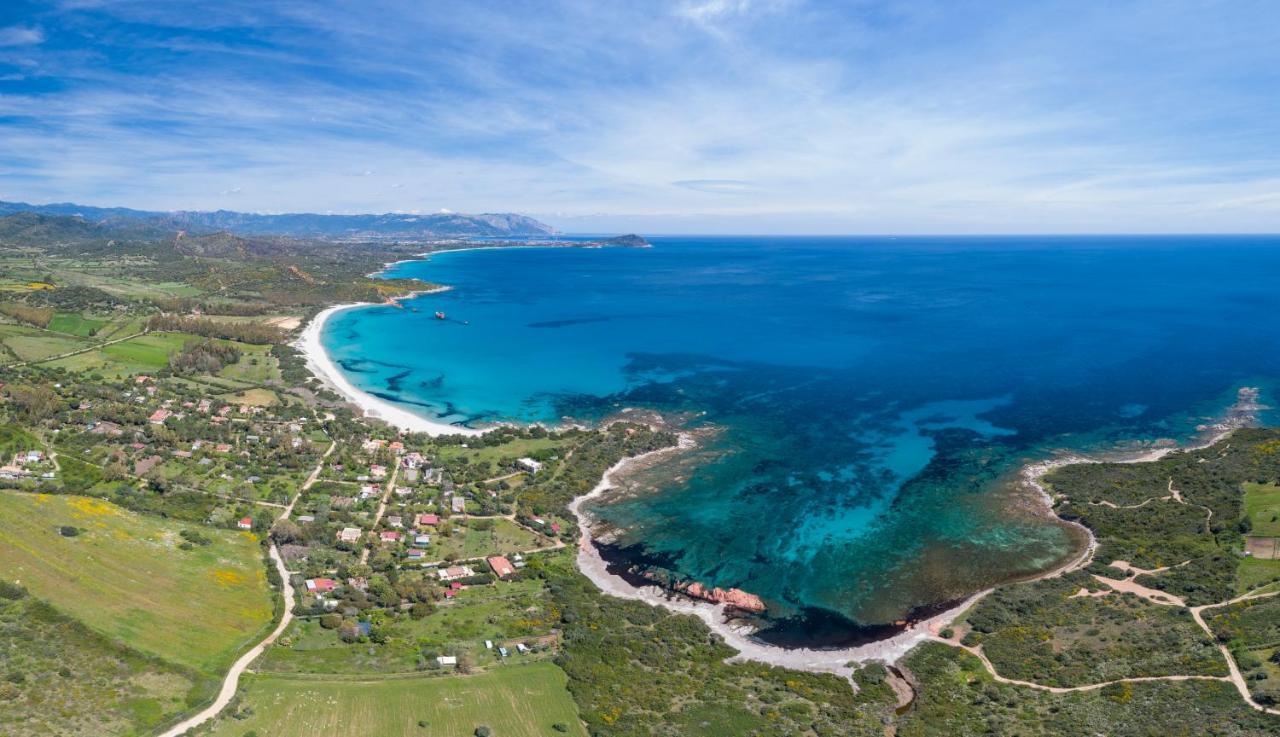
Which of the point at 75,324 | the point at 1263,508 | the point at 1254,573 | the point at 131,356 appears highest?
the point at 75,324

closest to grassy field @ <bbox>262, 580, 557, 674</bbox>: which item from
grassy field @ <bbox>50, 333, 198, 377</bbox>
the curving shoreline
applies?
the curving shoreline

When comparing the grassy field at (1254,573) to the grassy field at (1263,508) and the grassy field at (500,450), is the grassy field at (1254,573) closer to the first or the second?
the grassy field at (1263,508)

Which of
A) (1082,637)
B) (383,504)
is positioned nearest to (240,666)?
(383,504)

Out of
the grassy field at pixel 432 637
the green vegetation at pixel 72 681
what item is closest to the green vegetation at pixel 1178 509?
the grassy field at pixel 432 637

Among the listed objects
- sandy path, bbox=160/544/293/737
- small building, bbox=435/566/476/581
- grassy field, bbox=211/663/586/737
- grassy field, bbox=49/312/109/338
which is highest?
grassy field, bbox=49/312/109/338

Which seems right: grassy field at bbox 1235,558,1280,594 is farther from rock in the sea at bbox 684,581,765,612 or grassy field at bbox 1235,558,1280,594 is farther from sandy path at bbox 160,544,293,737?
sandy path at bbox 160,544,293,737

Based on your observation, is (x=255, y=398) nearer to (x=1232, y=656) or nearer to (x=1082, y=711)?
(x=1082, y=711)
